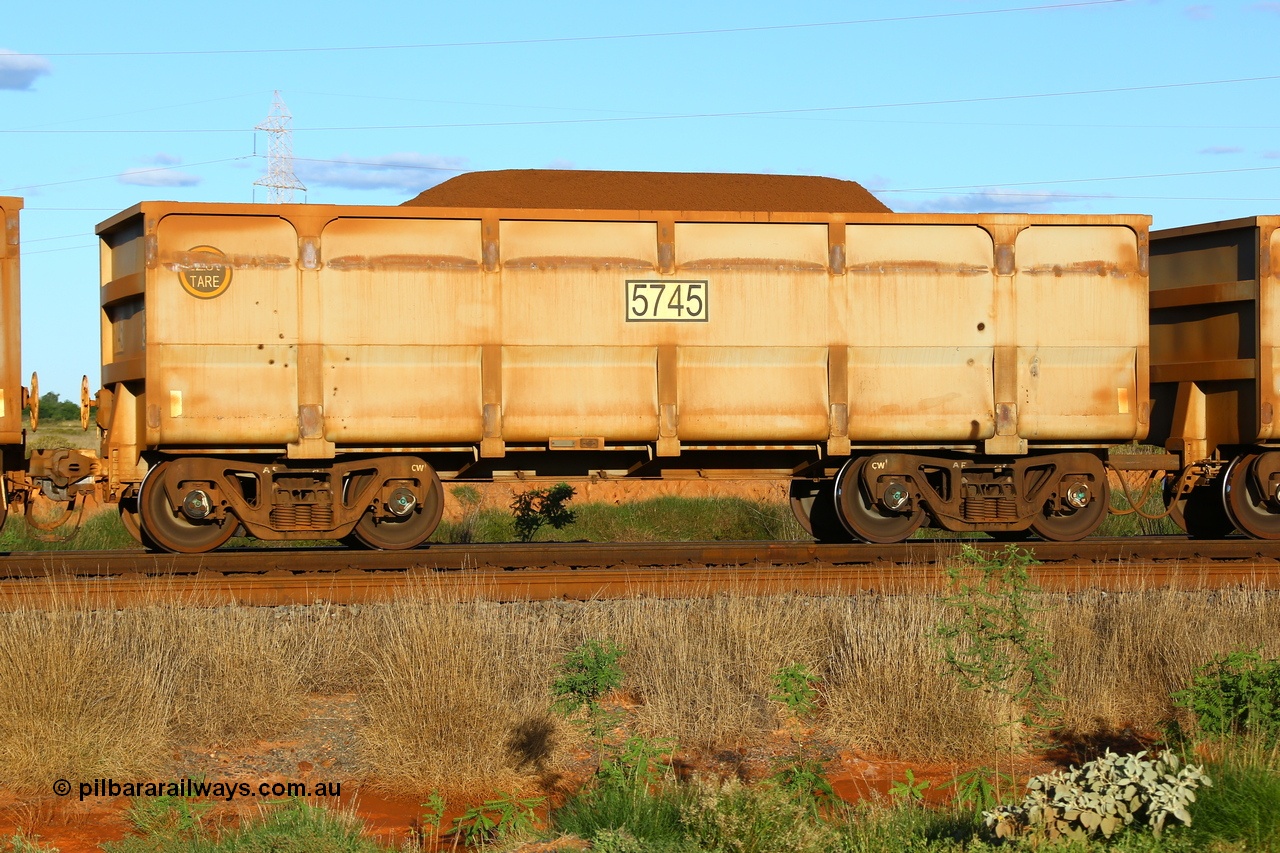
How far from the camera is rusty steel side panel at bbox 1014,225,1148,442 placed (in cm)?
1170

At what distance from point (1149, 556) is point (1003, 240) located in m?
3.43

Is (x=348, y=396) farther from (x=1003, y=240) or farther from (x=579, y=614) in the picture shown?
(x=1003, y=240)

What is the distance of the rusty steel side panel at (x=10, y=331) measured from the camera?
10.7 metres

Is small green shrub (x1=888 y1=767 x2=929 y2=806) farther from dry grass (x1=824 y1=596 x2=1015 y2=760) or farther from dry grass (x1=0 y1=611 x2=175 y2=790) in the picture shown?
dry grass (x1=0 y1=611 x2=175 y2=790)

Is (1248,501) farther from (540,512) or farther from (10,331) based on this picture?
(10,331)

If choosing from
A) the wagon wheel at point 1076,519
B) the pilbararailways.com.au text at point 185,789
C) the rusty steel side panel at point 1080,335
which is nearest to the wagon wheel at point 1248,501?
the rusty steel side panel at point 1080,335

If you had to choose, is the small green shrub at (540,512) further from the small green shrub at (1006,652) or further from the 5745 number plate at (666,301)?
the small green shrub at (1006,652)

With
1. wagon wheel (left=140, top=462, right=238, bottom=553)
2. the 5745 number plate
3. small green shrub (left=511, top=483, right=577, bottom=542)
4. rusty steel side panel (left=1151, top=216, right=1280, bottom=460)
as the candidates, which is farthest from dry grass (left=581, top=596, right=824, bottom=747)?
small green shrub (left=511, top=483, right=577, bottom=542)

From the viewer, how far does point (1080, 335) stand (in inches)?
Result: 463

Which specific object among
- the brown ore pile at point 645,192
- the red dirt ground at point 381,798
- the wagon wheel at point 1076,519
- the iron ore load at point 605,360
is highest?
the brown ore pile at point 645,192

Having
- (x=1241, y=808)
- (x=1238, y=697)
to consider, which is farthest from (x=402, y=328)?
(x=1241, y=808)

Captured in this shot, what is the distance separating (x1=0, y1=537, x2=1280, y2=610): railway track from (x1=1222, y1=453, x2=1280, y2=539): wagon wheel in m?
0.54

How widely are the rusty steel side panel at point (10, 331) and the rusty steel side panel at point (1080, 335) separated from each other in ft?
31.0

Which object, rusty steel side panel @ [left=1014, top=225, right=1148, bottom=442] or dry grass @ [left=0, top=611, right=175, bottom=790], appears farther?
rusty steel side panel @ [left=1014, top=225, right=1148, bottom=442]
